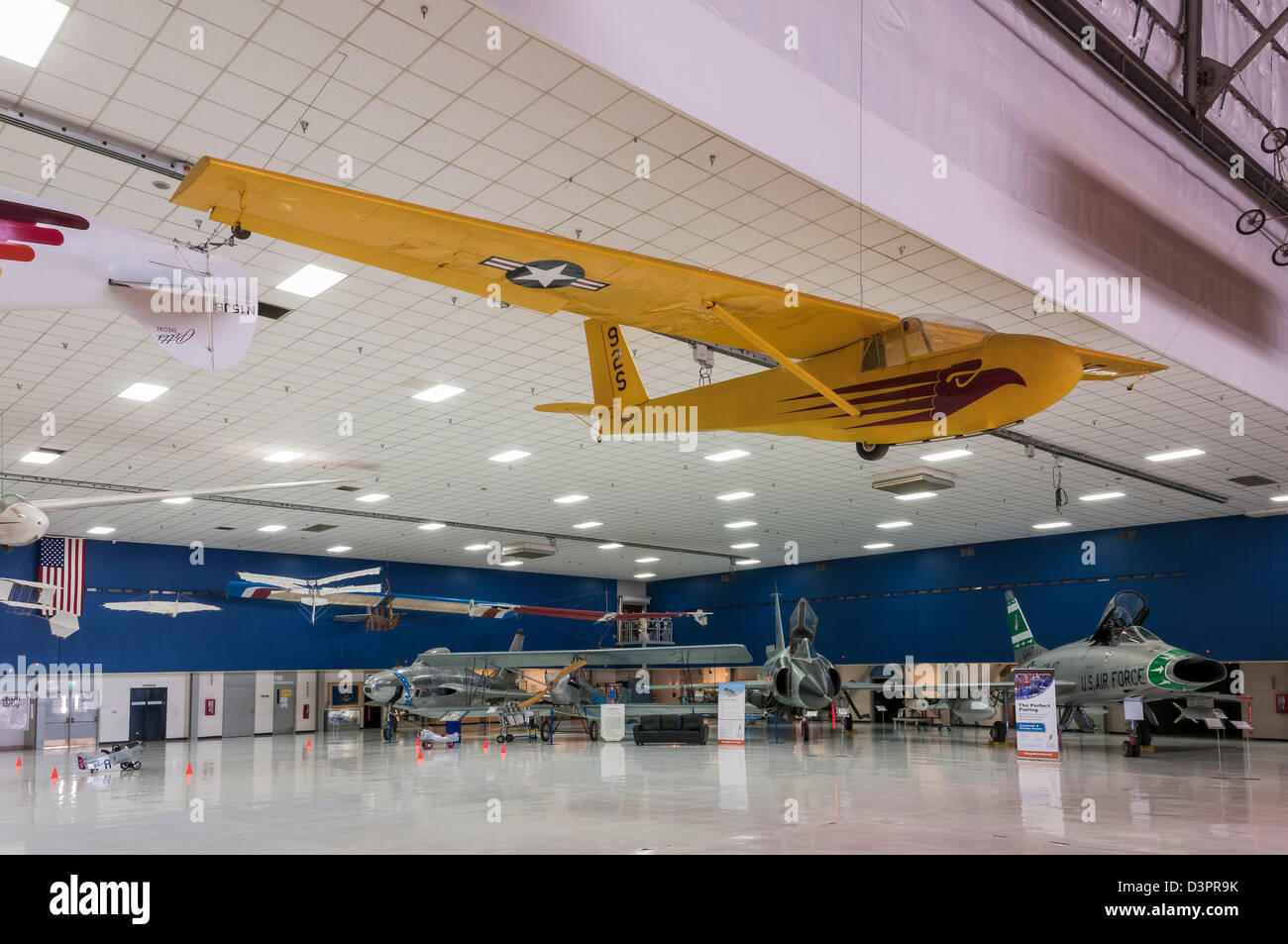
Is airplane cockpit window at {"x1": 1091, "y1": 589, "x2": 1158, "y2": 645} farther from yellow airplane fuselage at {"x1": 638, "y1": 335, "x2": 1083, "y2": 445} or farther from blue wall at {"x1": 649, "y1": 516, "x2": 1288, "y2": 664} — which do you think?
yellow airplane fuselage at {"x1": 638, "y1": 335, "x2": 1083, "y2": 445}

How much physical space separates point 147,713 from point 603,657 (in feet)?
42.1

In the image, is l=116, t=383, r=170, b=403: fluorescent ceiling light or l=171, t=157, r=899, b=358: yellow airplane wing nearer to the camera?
l=171, t=157, r=899, b=358: yellow airplane wing

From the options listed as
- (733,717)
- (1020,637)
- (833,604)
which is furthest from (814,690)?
(833,604)

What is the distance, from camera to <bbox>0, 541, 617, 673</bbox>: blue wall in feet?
79.2

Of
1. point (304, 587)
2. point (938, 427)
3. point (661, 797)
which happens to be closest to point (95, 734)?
point (304, 587)

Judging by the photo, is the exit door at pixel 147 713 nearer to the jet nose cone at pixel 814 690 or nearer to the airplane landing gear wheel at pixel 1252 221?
the jet nose cone at pixel 814 690

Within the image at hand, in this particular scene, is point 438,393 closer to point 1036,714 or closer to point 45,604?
point 1036,714

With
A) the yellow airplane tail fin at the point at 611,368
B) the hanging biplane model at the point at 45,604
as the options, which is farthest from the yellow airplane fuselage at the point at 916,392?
the hanging biplane model at the point at 45,604

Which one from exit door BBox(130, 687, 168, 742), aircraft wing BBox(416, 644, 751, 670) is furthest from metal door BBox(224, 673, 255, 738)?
aircraft wing BBox(416, 644, 751, 670)

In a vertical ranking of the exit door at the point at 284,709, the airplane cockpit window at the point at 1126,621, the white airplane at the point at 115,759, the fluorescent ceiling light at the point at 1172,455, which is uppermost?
the fluorescent ceiling light at the point at 1172,455

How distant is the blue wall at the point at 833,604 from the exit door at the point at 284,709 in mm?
790

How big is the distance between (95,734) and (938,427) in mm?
25030

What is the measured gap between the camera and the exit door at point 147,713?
80.8 ft

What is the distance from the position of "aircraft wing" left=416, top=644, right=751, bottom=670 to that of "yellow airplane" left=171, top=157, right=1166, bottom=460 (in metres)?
14.1
